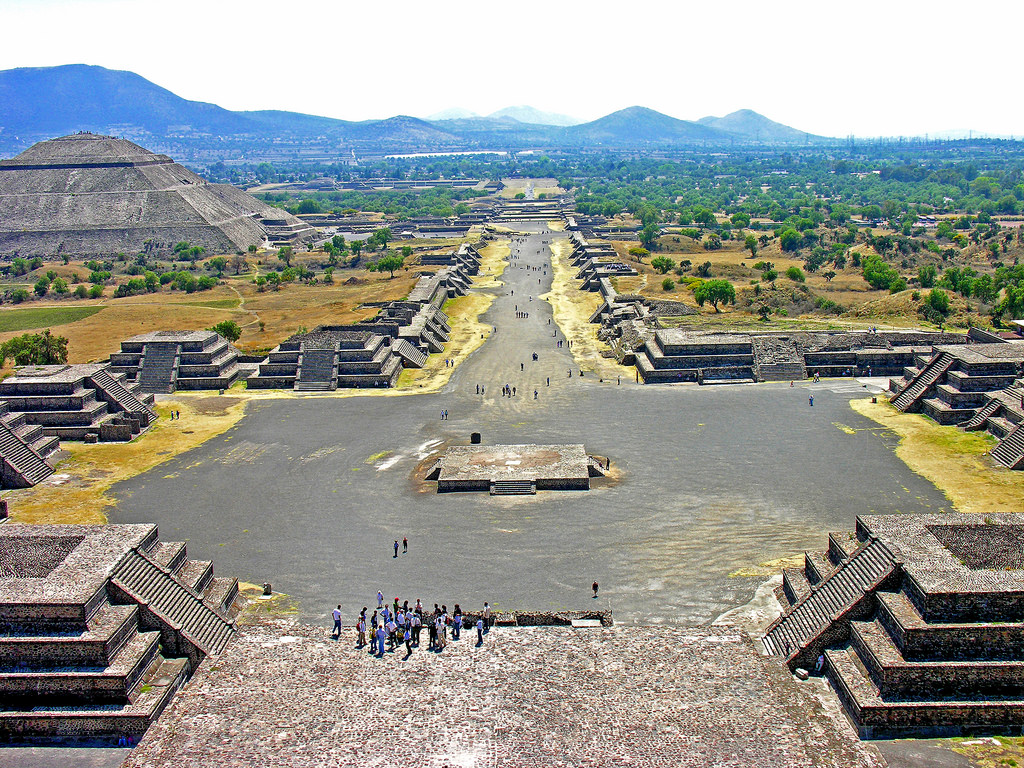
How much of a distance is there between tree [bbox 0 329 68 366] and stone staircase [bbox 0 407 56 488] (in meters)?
20.1

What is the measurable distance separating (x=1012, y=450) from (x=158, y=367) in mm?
56595

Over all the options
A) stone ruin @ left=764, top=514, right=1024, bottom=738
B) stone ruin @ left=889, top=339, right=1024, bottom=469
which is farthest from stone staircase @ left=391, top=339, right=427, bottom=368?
stone ruin @ left=764, top=514, right=1024, bottom=738

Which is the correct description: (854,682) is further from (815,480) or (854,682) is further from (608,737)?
(815,480)

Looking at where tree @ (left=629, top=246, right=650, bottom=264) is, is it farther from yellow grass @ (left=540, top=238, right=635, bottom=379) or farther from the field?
the field

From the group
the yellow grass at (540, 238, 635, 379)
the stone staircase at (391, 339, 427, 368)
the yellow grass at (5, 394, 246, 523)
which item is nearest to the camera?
the yellow grass at (5, 394, 246, 523)

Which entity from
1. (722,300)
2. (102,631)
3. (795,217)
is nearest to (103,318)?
(722,300)

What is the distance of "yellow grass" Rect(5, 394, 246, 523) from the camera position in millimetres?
38562

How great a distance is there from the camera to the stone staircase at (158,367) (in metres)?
59.1

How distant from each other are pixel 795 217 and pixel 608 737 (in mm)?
150911

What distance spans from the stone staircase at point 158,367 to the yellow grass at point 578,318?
31.6m

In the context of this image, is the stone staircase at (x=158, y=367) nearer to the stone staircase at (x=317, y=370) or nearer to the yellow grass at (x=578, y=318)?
the stone staircase at (x=317, y=370)

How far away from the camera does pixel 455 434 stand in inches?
1890

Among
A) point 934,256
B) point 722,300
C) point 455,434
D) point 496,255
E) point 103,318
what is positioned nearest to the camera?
point 455,434

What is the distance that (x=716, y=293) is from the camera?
8200 centimetres
